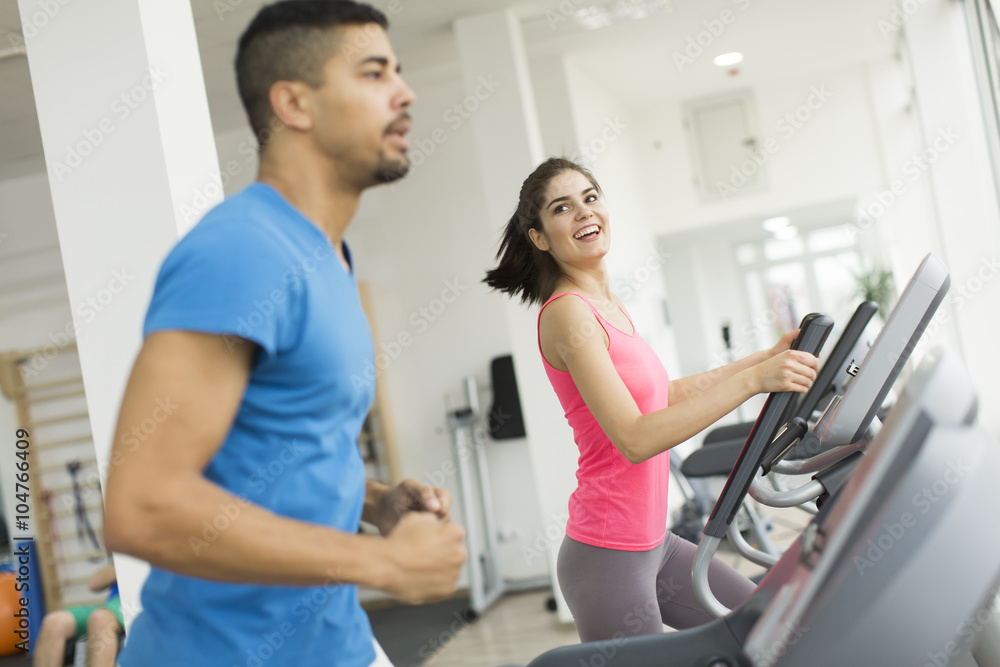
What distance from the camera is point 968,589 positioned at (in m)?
0.81

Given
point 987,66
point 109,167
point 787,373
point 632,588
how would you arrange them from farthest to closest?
1. point 987,66
2. point 109,167
3. point 632,588
4. point 787,373

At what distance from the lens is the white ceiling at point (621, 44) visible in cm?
407

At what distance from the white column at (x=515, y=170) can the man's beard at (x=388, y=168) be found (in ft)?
10.8

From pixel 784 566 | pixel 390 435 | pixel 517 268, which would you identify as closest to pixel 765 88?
pixel 390 435

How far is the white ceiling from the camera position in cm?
407

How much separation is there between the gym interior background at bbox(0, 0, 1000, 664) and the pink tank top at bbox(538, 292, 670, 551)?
1150mm

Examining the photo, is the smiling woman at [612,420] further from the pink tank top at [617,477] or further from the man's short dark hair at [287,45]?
the man's short dark hair at [287,45]

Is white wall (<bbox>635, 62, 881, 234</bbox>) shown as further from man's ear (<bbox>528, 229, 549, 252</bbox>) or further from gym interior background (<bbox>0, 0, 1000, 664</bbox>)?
man's ear (<bbox>528, 229, 549, 252</bbox>)

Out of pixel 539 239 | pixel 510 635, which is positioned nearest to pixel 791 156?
pixel 510 635

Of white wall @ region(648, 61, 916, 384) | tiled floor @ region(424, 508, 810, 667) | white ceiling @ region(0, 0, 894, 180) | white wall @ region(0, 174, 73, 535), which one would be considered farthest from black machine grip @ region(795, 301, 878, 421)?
white wall @ region(648, 61, 916, 384)

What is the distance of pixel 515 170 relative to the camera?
4184 millimetres

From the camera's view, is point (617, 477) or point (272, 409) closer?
point (272, 409)

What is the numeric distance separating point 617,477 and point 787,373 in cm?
37

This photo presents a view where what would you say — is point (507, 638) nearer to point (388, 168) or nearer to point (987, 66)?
point (388, 168)
